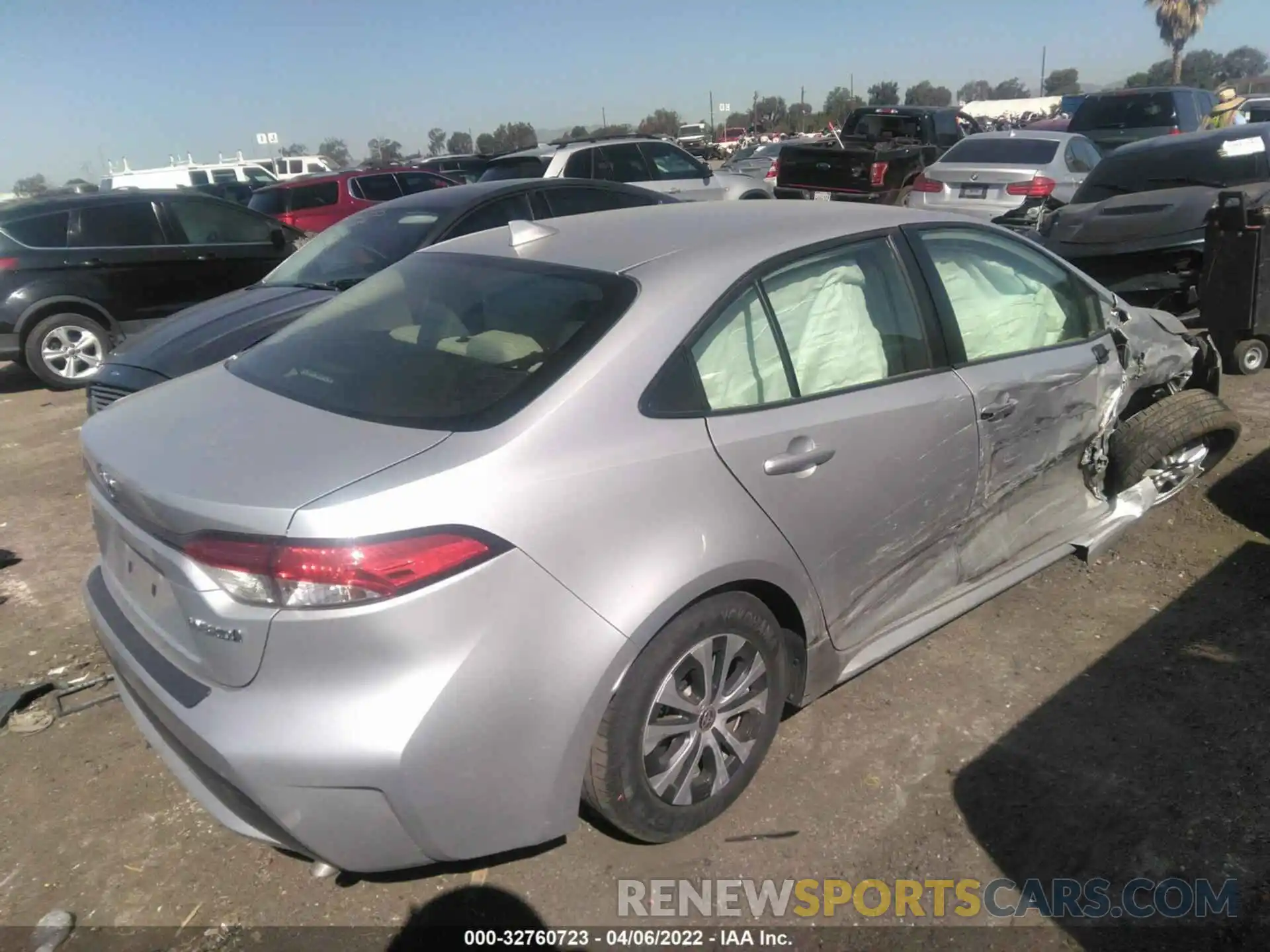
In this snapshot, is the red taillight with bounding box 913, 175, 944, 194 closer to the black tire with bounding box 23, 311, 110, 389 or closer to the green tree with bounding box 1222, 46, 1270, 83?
the black tire with bounding box 23, 311, 110, 389

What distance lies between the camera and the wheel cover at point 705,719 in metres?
2.48

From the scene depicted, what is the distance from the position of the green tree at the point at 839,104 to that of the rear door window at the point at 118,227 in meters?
43.3

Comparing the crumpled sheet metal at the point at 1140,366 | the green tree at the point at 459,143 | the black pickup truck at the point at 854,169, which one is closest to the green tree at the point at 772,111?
the green tree at the point at 459,143

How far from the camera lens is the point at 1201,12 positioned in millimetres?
48438

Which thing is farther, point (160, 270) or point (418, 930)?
point (160, 270)

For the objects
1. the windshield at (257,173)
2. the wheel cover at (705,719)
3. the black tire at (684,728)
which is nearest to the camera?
the black tire at (684,728)

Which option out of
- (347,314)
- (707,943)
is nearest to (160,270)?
(347,314)

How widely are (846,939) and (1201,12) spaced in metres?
59.9

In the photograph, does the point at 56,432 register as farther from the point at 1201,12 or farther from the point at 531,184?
the point at 1201,12

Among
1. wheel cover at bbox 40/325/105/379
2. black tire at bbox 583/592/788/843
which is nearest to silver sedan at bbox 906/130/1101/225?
wheel cover at bbox 40/325/105/379

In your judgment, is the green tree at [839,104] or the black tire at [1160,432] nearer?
the black tire at [1160,432]

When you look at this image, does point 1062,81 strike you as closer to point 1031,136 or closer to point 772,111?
point 772,111

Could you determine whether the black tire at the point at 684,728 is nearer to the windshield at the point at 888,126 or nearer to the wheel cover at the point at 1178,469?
the wheel cover at the point at 1178,469

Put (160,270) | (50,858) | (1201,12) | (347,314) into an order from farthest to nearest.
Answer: (1201,12) < (160,270) < (347,314) < (50,858)
